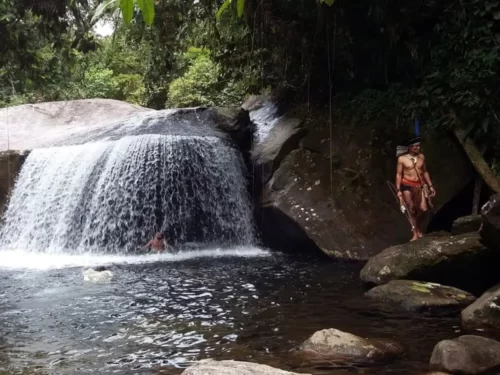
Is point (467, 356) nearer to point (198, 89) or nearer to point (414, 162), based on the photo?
point (414, 162)

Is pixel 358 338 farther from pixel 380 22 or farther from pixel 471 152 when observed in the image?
pixel 380 22

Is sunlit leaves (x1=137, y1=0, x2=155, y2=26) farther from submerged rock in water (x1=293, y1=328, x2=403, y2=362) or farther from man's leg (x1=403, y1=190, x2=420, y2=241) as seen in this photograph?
man's leg (x1=403, y1=190, x2=420, y2=241)

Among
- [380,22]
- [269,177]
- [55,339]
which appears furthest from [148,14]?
[269,177]

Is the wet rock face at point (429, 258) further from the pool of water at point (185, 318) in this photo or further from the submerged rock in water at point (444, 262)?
the pool of water at point (185, 318)

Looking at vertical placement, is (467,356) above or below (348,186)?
below

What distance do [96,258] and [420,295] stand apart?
6167mm

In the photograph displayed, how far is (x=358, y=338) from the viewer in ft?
15.4

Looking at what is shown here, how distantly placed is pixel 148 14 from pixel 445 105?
8.24 metres

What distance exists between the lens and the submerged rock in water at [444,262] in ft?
21.5

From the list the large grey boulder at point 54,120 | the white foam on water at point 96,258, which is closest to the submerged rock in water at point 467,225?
the white foam on water at point 96,258

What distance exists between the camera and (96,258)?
10125 mm

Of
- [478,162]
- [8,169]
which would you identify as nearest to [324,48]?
[478,162]

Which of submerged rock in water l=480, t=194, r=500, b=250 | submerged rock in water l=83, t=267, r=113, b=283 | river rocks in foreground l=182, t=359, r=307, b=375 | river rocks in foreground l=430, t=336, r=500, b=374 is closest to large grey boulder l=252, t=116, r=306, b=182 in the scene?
submerged rock in water l=83, t=267, r=113, b=283

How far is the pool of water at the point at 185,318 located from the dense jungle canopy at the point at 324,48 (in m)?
3.08
